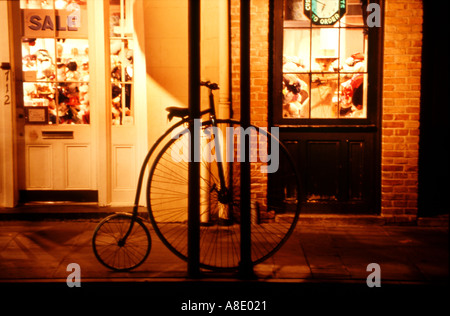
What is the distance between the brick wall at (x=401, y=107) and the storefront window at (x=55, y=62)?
4.09 m

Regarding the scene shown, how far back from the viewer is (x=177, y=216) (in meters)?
6.72

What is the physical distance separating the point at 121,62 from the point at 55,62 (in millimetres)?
928

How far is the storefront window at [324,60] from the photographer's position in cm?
659

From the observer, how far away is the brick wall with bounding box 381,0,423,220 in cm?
636

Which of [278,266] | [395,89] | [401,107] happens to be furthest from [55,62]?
[401,107]

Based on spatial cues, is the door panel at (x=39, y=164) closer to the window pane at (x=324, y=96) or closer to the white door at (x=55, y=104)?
the white door at (x=55, y=104)

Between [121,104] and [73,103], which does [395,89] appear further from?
[73,103]

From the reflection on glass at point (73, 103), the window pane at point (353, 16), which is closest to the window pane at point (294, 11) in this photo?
the window pane at point (353, 16)

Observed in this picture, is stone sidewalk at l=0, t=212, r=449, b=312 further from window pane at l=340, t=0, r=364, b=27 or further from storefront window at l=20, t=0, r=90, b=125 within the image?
window pane at l=340, t=0, r=364, b=27

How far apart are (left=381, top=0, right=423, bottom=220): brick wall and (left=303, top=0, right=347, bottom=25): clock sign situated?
59 centimetres

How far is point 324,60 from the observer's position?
670cm

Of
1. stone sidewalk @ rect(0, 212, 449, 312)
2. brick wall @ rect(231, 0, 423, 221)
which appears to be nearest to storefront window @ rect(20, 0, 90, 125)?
stone sidewalk @ rect(0, 212, 449, 312)

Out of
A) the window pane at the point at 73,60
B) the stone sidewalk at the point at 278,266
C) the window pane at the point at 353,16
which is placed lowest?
the stone sidewalk at the point at 278,266
